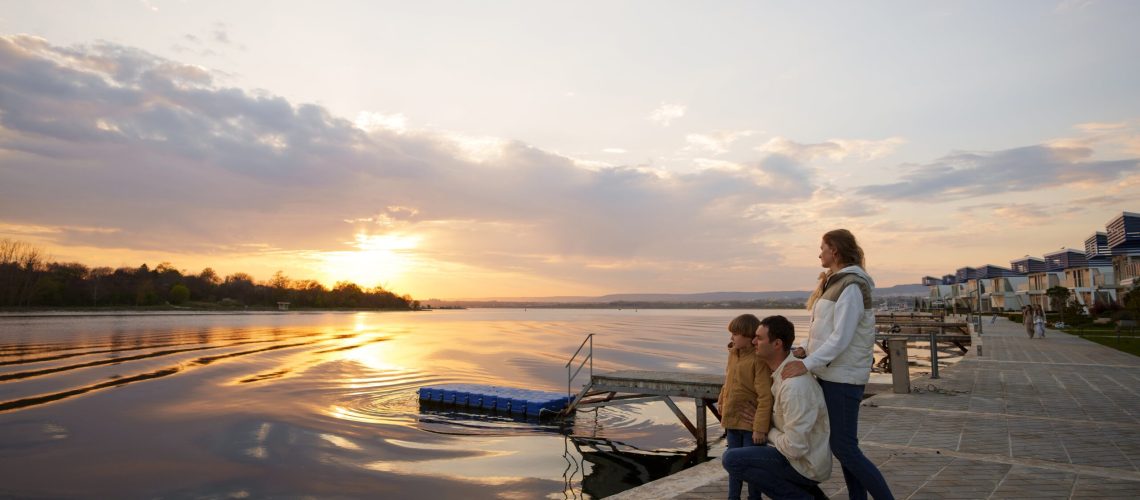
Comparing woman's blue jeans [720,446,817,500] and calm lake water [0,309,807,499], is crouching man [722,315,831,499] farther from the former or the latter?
calm lake water [0,309,807,499]

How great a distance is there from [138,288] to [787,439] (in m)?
147

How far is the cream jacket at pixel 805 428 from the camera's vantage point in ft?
11.9

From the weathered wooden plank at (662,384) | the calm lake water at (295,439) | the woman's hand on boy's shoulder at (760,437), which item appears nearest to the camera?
the woman's hand on boy's shoulder at (760,437)

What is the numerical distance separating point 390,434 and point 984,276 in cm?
11598

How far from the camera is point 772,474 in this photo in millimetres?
3832

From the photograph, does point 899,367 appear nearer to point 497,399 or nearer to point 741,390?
point 741,390

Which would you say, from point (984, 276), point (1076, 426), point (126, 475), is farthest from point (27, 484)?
point (984, 276)

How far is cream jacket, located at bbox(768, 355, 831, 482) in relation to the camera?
3.64 meters

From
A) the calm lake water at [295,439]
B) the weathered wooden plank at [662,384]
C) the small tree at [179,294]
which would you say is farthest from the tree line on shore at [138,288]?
the weathered wooden plank at [662,384]

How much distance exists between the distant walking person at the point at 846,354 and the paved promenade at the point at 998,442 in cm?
181

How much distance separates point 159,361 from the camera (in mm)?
27516

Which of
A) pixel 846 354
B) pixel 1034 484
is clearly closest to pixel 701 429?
pixel 1034 484

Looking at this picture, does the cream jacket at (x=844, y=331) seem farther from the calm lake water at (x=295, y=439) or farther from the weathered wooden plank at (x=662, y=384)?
the weathered wooden plank at (x=662, y=384)

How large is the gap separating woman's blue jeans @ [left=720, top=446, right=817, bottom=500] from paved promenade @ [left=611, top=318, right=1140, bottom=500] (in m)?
1.80
